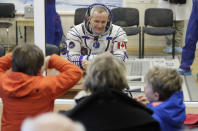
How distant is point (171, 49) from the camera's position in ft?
9.45

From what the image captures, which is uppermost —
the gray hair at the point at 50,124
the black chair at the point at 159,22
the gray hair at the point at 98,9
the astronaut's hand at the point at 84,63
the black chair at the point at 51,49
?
the gray hair at the point at 98,9

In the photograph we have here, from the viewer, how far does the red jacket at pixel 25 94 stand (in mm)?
1561

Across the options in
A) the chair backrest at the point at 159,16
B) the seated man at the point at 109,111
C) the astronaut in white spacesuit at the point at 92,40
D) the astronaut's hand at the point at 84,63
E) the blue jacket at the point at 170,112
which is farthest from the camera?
the chair backrest at the point at 159,16

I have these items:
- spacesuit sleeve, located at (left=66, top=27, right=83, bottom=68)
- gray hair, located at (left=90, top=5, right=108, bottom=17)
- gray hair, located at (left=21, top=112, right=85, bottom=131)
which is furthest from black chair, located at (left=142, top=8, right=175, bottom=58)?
gray hair, located at (left=21, top=112, right=85, bottom=131)

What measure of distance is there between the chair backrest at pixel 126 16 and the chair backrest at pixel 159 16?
0.09 m

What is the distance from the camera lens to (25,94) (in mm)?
1558

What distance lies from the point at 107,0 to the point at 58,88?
3.88 feet

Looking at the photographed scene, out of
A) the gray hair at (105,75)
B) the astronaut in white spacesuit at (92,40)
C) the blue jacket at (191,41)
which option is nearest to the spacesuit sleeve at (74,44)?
the astronaut in white spacesuit at (92,40)

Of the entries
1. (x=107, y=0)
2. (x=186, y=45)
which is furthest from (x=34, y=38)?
(x=186, y=45)

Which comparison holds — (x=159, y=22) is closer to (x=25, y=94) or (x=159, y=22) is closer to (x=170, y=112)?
(x=170, y=112)

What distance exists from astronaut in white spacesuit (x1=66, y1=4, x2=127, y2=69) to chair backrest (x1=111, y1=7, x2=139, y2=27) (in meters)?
0.20

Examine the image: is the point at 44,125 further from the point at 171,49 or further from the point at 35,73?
the point at 171,49

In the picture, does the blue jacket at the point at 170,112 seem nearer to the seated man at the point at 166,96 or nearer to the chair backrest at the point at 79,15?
the seated man at the point at 166,96

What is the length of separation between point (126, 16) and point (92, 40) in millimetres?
455
